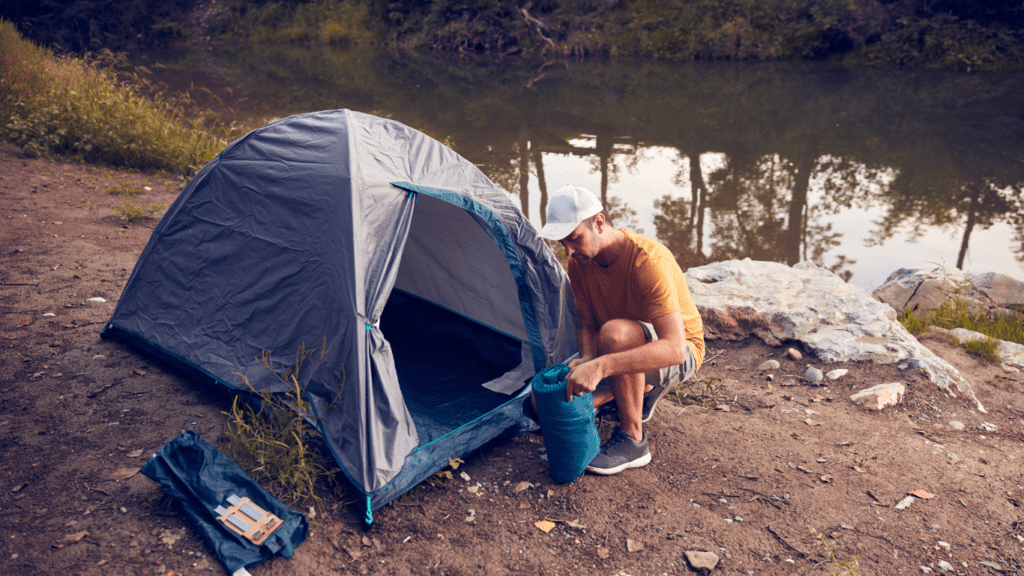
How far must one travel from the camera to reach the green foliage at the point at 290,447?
9.21 ft

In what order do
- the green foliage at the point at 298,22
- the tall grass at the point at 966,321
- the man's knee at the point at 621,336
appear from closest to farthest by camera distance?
1. the man's knee at the point at 621,336
2. the tall grass at the point at 966,321
3. the green foliage at the point at 298,22

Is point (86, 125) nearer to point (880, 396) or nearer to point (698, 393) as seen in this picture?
point (698, 393)

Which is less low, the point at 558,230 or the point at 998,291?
the point at 558,230

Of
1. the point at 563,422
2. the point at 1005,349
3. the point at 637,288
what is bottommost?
the point at 1005,349

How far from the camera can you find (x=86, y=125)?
7.98 metres

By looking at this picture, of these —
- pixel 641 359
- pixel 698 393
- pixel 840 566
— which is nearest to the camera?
pixel 840 566

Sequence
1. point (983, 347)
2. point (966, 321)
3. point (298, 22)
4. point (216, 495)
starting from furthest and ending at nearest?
point (298, 22)
point (966, 321)
point (983, 347)
point (216, 495)

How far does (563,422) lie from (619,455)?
455 mm

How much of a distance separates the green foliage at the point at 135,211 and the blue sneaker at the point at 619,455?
18.2 feet

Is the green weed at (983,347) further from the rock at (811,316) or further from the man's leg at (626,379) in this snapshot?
the man's leg at (626,379)

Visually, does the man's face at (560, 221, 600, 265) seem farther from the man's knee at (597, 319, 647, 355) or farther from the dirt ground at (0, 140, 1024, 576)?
the dirt ground at (0, 140, 1024, 576)

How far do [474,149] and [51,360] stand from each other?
7508mm

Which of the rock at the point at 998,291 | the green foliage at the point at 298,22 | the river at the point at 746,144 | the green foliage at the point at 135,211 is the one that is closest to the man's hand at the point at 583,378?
the river at the point at 746,144

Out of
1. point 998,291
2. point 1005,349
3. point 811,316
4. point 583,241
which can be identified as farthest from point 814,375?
point 998,291
